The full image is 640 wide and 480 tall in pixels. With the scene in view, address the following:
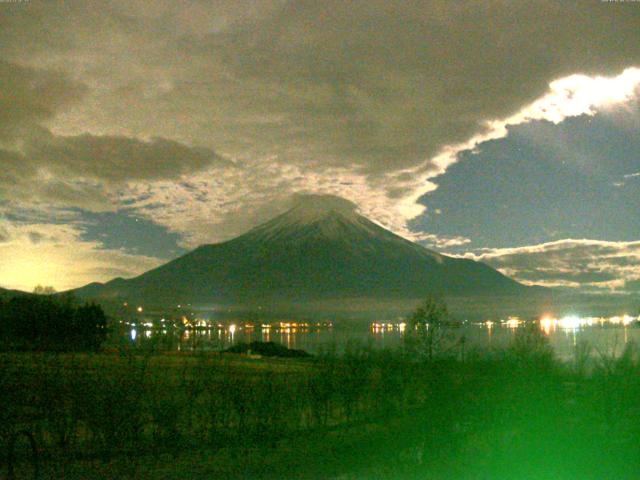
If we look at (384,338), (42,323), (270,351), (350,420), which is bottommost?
(384,338)

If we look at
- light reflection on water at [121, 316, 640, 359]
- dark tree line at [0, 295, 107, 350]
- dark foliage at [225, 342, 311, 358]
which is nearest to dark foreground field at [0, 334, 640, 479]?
light reflection on water at [121, 316, 640, 359]

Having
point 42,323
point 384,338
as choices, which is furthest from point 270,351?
point 384,338

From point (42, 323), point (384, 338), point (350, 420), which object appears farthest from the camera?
point (384, 338)

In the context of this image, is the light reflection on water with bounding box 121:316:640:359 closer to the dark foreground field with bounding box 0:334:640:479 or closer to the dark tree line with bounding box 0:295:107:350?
the dark foreground field with bounding box 0:334:640:479

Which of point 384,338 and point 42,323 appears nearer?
point 42,323

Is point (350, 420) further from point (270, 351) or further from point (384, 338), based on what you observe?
point (384, 338)

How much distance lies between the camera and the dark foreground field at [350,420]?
450 inches

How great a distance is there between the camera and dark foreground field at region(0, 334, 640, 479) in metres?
11.4

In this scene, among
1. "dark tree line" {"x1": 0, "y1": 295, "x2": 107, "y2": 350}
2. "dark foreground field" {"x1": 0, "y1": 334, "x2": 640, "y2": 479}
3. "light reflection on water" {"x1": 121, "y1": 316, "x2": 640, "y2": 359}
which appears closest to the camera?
"dark foreground field" {"x1": 0, "y1": 334, "x2": 640, "y2": 479}

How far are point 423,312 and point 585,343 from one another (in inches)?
481

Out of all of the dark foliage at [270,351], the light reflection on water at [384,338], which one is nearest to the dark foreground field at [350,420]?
the light reflection on water at [384,338]

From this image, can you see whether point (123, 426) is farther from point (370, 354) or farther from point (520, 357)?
Result: point (520, 357)

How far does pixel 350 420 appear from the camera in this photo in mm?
15992

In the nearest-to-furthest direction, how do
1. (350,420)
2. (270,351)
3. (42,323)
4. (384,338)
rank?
(350,420) < (42,323) < (270,351) < (384,338)
